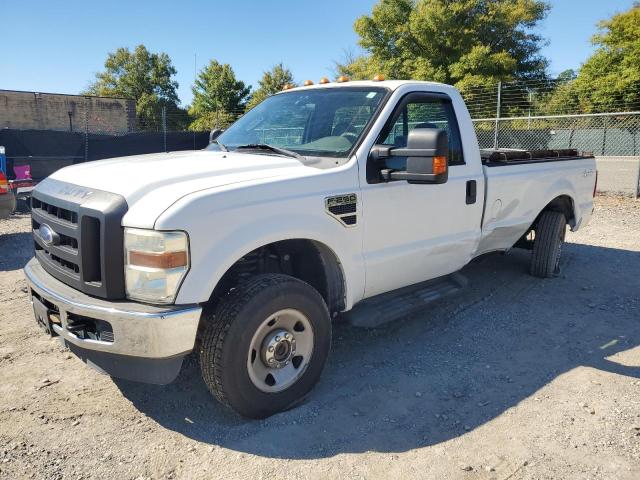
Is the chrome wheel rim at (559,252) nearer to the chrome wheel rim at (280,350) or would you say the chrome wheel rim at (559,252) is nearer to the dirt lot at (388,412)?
the dirt lot at (388,412)

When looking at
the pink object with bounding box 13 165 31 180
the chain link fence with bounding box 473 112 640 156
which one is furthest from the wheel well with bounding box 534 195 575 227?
the chain link fence with bounding box 473 112 640 156

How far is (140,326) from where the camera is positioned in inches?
99.9

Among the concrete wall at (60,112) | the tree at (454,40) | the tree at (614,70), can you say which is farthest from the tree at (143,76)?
the tree at (614,70)

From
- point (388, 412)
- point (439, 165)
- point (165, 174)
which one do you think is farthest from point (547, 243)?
point (165, 174)

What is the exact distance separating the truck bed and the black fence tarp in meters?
10.0

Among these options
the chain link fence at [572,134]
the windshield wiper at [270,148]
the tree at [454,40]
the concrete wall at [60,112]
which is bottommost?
the windshield wiper at [270,148]

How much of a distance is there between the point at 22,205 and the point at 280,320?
9.66m

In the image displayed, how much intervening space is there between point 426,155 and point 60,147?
12073mm

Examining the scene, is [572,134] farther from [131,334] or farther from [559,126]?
[131,334]

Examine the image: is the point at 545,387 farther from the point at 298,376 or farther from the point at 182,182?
the point at 182,182

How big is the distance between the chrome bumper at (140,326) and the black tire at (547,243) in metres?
4.39

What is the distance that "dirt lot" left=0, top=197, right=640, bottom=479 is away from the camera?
266 cm

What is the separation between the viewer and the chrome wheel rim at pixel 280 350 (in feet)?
9.80

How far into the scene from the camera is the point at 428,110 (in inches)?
164
